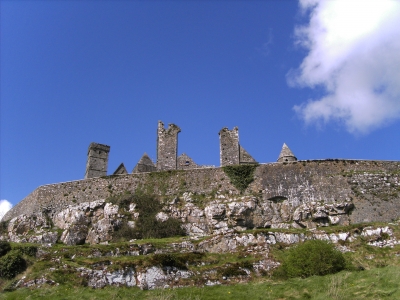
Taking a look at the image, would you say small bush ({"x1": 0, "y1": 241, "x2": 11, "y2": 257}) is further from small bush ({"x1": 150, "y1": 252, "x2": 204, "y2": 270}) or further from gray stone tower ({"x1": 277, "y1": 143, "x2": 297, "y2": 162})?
gray stone tower ({"x1": 277, "y1": 143, "x2": 297, "y2": 162})

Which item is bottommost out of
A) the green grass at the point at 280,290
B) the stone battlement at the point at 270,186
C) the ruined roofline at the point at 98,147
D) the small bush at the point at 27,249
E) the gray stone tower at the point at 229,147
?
the green grass at the point at 280,290

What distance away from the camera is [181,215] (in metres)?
32.3

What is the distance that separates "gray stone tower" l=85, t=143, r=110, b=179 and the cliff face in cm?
422

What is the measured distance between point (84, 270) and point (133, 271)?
276 cm

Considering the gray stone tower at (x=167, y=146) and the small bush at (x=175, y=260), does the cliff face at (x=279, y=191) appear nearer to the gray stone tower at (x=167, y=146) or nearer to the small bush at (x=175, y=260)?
the gray stone tower at (x=167, y=146)

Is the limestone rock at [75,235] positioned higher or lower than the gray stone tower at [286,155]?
lower

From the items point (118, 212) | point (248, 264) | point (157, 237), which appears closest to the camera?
point (248, 264)

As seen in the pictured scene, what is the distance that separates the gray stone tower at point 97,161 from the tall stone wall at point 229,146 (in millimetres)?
12737

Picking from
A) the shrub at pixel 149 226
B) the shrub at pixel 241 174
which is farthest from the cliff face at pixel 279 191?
the shrub at pixel 149 226

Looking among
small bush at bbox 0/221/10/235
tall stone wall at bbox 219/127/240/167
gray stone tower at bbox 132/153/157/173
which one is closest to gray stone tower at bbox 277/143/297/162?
tall stone wall at bbox 219/127/240/167

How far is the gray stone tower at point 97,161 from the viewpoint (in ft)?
133

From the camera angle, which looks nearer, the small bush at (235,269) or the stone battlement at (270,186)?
the small bush at (235,269)

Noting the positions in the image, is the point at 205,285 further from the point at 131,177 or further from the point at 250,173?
the point at 131,177

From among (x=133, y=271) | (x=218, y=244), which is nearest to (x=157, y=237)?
(x=218, y=244)
